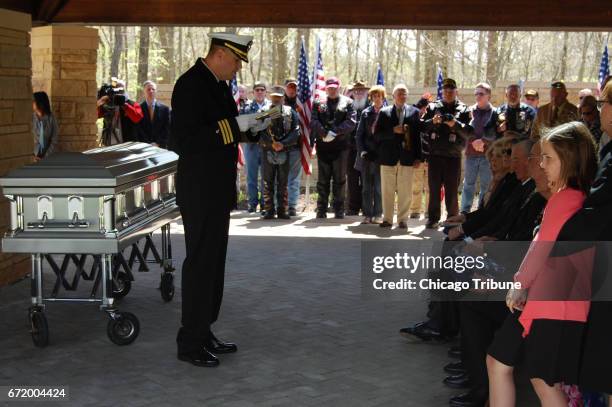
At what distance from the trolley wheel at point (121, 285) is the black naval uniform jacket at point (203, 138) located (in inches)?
79.7

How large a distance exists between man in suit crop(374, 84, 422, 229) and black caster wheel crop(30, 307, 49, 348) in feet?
20.3

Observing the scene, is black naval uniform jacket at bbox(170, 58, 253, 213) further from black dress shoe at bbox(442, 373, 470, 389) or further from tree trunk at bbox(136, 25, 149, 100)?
tree trunk at bbox(136, 25, 149, 100)

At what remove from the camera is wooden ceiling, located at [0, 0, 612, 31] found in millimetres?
9695

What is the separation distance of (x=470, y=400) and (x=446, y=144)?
6788 millimetres

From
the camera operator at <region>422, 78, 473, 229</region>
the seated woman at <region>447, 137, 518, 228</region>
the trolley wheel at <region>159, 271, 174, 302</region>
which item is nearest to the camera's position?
the seated woman at <region>447, 137, 518, 228</region>

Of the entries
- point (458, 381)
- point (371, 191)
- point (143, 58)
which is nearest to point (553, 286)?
point (458, 381)

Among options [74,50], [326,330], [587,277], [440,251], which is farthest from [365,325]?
[74,50]

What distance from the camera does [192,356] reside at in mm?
5598

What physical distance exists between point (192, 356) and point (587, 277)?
2.79 metres

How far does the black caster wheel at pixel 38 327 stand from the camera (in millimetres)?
5953

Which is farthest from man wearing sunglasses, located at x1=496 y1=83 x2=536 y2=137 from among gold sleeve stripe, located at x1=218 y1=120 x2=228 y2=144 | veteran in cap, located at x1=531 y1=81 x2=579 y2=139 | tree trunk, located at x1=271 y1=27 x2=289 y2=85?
tree trunk, located at x1=271 y1=27 x2=289 y2=85

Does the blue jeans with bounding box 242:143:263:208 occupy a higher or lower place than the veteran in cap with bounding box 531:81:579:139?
lower

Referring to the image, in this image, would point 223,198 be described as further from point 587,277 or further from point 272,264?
point 272,264

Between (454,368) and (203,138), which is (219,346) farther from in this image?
(454,368)
